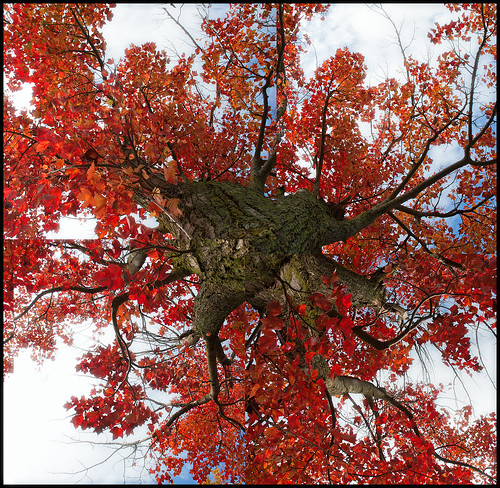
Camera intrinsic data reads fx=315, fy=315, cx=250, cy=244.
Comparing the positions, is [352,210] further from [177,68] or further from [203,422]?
[203,422]

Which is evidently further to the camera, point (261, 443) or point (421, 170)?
point (421, 170)

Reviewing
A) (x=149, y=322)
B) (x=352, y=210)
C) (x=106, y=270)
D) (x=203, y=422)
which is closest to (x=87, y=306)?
(x=203, y=422)

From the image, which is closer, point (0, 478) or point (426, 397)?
point (0, 478)

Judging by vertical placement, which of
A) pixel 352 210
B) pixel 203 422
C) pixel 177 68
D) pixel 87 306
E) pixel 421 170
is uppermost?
pixel 177 68

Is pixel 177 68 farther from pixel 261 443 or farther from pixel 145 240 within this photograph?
pixel 261 443

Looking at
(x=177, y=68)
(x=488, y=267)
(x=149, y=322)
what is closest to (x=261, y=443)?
(x=149, y=322)

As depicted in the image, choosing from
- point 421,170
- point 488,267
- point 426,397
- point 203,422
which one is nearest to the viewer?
point 488,267

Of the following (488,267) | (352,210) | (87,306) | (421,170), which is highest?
(421,170)

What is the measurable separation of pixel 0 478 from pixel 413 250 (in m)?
7.39

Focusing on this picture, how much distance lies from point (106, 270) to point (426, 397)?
6.28 meters

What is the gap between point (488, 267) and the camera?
3.72m

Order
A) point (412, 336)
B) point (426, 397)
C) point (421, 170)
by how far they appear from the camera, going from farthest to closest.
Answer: point (421, 170) < point (426, 397) < point (412, 336)

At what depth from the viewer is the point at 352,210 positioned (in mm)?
8055

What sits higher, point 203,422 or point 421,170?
point 421,170
